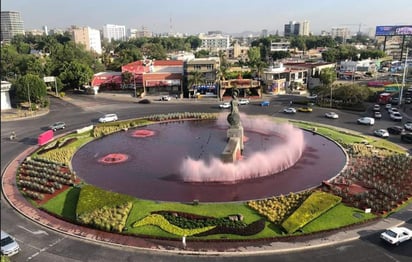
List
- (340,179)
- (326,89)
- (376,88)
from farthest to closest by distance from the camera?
(376,88), (326,89), (340,179)

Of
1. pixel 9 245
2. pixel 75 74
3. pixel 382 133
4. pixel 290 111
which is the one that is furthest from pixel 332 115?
pixel 75 74

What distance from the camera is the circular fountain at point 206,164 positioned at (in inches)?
1612

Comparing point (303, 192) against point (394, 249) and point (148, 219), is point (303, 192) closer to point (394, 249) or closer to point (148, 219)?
point (394, 249)

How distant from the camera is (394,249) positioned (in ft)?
96.4

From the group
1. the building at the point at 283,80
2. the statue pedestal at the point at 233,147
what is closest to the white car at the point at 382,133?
the statue pedestal at the point at 233,147

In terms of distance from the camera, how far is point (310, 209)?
34312mm

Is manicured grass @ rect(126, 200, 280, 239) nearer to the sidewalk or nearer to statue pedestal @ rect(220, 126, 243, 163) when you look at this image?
the sidewalk

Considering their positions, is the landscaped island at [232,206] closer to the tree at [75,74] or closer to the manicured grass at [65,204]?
the manicured grass at [65,204]

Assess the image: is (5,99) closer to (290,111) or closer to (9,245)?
(9,245)

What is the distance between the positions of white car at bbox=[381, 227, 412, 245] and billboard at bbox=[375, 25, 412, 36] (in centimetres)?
12998

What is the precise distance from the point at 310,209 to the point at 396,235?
24.3 feet

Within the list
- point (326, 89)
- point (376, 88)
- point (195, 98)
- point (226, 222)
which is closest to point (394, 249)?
point (226, 222)

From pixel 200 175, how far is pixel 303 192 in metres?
12.5

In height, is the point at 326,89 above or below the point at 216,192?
above
